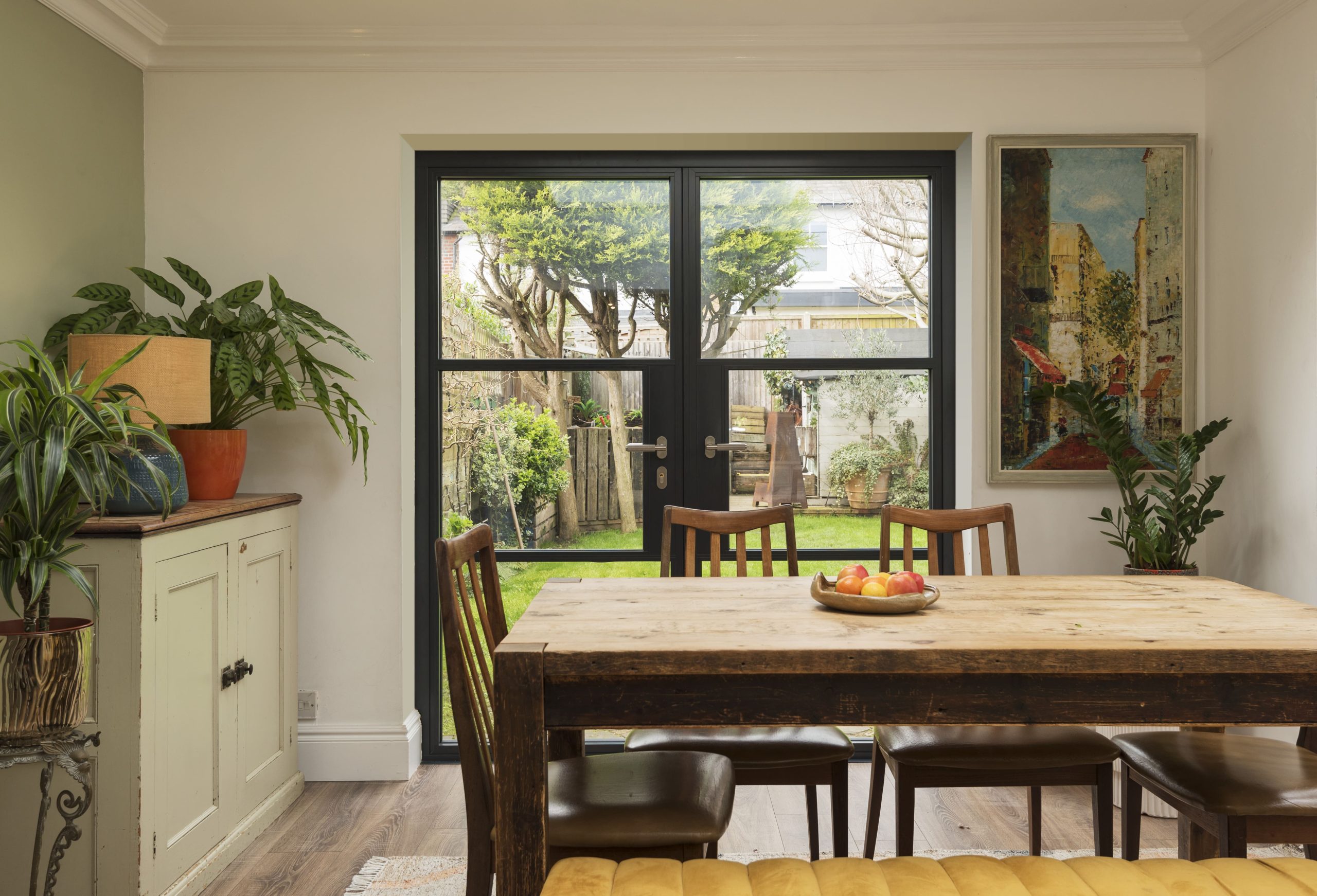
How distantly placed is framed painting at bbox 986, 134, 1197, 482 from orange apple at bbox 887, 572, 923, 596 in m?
1.53

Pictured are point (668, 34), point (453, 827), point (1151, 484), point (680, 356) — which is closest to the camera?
point (453, 827)

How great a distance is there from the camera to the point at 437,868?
2.51m

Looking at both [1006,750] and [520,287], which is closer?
[1006,750]

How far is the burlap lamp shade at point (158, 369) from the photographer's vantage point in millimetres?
2277

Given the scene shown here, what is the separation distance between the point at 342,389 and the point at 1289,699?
2.78m

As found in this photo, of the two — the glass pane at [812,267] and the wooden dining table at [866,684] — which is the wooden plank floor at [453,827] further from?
the glass pane at [812,267]

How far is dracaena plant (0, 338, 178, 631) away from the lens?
179 centimetres

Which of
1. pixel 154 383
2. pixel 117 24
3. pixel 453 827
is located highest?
pixel 117 24

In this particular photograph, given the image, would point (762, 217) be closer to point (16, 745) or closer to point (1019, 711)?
point (1019, 711)

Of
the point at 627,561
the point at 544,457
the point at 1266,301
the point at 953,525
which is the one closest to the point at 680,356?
the point at 544,457

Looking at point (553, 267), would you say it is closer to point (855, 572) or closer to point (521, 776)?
point (855, 572)

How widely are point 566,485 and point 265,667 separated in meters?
1.24

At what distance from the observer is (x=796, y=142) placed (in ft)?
10.9

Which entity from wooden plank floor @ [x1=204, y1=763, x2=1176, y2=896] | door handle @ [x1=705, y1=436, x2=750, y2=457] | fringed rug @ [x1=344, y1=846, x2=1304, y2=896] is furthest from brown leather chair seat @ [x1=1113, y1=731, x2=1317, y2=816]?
door handle @ [x1=705, y1=436, x2=750, y2=457]
